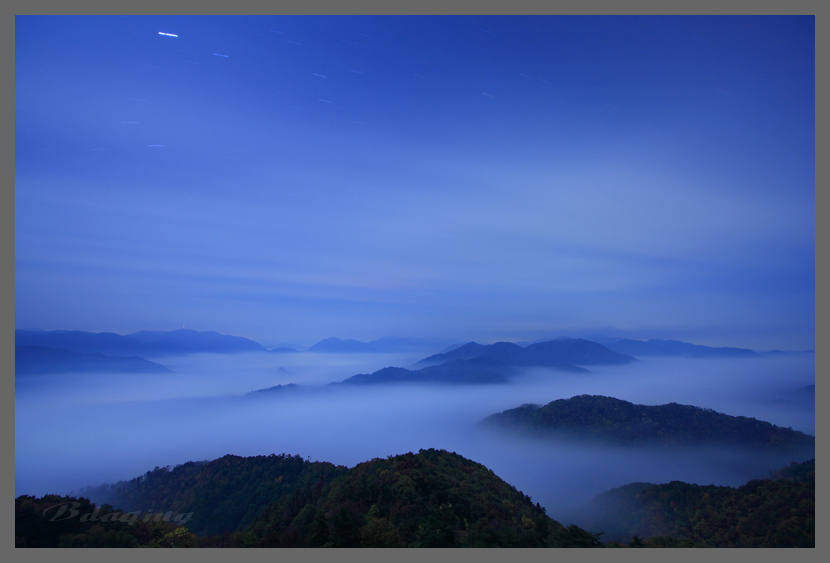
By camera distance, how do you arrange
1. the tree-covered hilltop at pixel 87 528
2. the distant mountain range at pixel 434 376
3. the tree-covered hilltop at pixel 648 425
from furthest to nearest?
the distant mountain range at pixel 434 376
the tree-covered hilltop at pixel 648 425
the tree-covered hilltop at pixel 87 528

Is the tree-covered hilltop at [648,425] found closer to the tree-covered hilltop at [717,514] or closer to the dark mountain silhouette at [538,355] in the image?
the tree-covered hilltop at [717,514]

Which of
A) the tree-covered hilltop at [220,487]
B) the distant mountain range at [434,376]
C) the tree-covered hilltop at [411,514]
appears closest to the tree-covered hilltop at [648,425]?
the distant mountain range at [434,376]

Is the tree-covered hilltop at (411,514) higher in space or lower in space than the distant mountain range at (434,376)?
lower

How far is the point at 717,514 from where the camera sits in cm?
1340

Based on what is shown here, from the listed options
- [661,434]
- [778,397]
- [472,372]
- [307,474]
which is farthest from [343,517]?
[778,397]

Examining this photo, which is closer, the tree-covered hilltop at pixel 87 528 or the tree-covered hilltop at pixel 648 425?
the tree-covered hilltop at pixel 87 528

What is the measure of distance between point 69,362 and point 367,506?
121 ft

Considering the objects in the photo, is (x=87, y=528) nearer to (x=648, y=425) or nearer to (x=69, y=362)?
(x=69, y=362)

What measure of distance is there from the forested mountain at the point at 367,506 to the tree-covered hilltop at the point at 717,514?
4.20 metres

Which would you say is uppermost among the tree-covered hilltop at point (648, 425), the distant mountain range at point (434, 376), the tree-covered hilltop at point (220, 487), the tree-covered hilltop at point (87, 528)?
the distant mountain range at point (434, 376)

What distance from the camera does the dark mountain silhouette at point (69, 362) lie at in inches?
1038

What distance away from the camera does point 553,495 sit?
20.6m

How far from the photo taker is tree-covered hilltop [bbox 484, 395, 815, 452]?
23.6 meters

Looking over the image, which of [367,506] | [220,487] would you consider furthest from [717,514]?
[220,487]
